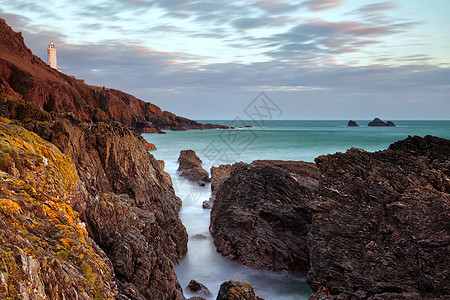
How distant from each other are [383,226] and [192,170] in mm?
23643

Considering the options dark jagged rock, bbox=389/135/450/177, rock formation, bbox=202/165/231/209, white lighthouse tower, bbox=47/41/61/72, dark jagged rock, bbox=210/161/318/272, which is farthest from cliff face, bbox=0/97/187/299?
white lighthouse tower, bbox=47/41/61/72

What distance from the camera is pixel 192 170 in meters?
31.9

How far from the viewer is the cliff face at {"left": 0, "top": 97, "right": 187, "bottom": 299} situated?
26.2 ft

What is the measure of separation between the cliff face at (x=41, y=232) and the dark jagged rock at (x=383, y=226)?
657cm

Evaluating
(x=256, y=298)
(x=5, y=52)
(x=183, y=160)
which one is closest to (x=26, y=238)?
(x=256, y=298)

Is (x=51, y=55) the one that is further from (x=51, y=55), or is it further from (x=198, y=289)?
(x=198, y=289)

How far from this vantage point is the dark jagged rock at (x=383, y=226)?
8.52 metres

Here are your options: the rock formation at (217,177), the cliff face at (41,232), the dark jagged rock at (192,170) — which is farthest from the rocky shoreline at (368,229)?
the dark jagged rock at (192,170)

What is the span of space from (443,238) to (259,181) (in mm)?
8232

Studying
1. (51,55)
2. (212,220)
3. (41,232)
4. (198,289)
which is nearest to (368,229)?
(198,289)

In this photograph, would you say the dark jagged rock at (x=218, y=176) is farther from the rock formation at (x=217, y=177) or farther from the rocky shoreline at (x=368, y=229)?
the rocky shoreline at (x=368, y=229)

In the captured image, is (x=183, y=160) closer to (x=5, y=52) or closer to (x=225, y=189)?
(x=225, y=189)

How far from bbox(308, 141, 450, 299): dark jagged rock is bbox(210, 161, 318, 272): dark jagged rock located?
104 inches

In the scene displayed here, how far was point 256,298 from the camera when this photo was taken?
33.3 feet
